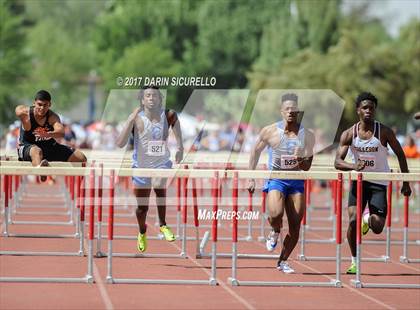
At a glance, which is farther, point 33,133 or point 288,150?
point 33,133

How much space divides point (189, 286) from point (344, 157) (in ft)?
8.45

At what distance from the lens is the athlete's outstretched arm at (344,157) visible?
1302cm

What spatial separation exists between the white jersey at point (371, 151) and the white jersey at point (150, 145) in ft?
8.46

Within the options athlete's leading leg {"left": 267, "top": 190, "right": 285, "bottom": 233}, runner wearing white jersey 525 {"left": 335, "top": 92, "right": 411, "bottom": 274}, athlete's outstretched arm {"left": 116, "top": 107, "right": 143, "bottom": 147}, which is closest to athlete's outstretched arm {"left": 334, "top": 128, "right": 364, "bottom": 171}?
runner wearing white jersey 525 {"left": 335, "top": 92, "right": 411, "bottom": 274}

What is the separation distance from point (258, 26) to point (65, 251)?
209 ft

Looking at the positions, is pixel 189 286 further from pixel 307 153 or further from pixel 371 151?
pixel 371 151

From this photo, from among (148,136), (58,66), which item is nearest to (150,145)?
(148,136)

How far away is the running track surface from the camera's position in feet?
36.0

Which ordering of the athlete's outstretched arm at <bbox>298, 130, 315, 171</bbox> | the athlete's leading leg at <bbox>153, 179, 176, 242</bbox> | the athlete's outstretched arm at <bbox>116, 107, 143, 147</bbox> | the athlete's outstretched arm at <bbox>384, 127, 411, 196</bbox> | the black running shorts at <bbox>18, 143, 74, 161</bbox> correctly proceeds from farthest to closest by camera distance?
the black running shorts at <bbox>18, 143, 74, 161</bbox>, the athlete's leading leg at <bbox>153, 179, 176, 242</bbox>, the athlete's outstretched arm at <bbox>116, 107, 143, 147</bbox>, the athlete's outstretched arm at <bbox>298, 130, 315, 171</bbox>, the athlete's outstretched arm at <bbox>384, 127, 411, 196</bbox>

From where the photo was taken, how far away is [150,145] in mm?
14086

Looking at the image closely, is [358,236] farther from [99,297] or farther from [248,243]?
[248,243]

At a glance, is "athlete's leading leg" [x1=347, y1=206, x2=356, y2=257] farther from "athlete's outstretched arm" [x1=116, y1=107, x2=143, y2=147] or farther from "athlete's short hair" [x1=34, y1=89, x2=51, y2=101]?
"athlete's short hair" [x1=34, y1=89, x2=51, y2=101]

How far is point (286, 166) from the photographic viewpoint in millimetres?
13211

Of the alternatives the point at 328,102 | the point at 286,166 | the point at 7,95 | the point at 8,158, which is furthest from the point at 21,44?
the point at 286,166
